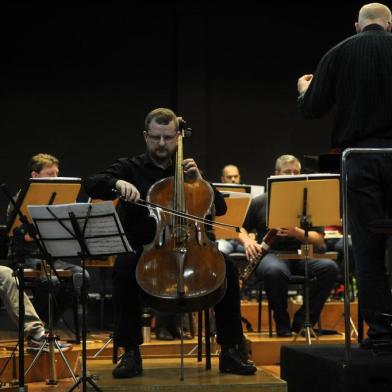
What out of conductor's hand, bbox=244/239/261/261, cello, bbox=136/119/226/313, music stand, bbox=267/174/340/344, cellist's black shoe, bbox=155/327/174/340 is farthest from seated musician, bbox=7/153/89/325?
cello, bbox=136/119/226/313

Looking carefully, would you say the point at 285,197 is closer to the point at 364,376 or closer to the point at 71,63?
the point at 364,376

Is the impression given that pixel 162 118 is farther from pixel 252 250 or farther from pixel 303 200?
pixel 252 250

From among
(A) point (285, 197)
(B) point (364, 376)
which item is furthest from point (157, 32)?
(B) point (364, 376)

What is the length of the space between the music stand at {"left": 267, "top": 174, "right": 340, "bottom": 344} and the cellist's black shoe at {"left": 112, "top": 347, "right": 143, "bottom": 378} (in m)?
1.90

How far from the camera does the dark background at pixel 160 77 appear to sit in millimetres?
8758

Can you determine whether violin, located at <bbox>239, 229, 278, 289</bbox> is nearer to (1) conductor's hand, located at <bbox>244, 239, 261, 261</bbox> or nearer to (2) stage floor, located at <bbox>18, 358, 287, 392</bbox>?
(1) conductor's hand, located at <bbox>244, 239, 261, 261</bbox>

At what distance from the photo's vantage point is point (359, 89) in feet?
11.5

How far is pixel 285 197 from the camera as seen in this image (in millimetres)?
5516

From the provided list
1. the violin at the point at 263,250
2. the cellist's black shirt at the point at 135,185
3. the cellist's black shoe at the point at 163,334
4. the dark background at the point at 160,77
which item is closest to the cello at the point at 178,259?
the cellist's black shirt at the point at 135,185

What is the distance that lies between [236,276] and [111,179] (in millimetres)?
788

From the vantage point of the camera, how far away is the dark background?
345 inches

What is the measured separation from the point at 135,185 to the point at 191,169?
39cm

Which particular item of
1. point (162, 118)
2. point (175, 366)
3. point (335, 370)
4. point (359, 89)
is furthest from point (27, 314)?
point (359, 89)

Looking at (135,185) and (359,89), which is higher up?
(359,89)
